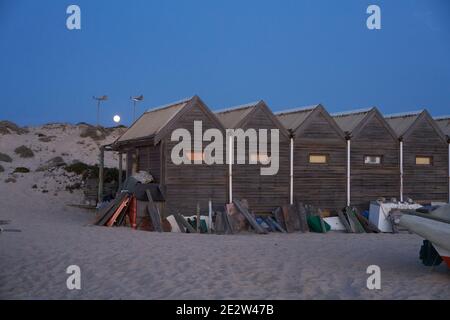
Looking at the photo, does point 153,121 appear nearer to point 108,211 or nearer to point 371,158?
point 108,211

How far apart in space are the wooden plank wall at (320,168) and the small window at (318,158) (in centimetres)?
14

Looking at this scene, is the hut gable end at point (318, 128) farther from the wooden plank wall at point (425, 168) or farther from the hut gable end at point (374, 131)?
the wooden plank wall at point (425, 168)

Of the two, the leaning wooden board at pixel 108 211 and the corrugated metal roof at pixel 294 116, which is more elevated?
the corrugated metal roof at pixel 294 116

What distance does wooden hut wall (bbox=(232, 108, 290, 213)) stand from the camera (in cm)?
2306

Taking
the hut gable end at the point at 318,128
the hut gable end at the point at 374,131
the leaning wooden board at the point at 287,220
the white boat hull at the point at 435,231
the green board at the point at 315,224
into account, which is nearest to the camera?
the white boat hull at the point at 435,231

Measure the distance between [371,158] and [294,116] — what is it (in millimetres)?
3938

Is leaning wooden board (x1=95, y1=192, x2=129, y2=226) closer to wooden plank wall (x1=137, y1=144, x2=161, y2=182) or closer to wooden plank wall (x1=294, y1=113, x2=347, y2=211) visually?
wooden plank wall (x1=137, y1=144, x2=161, y2=182)

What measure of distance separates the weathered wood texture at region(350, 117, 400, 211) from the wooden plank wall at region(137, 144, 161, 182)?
8.63 meters

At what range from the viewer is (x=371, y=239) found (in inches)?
788

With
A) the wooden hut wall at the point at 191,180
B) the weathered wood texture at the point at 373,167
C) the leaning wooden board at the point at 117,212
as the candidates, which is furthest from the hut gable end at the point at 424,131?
the leaning wooden board at the point at 117,212

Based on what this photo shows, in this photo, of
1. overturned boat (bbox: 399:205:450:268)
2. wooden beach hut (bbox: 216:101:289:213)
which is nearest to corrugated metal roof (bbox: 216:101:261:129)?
wooden beach hut (bbox: 216:101:289:213)

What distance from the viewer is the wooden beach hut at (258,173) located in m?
23.0
